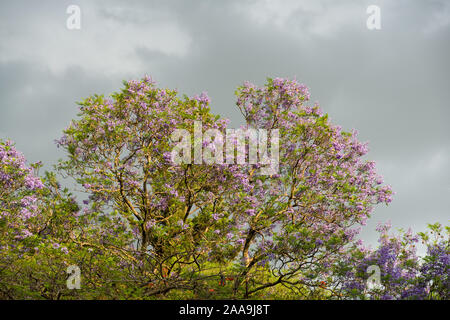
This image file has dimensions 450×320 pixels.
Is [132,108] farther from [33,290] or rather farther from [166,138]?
[33,290]

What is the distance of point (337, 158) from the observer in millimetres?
13797

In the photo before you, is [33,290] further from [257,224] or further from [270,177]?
[270,177]

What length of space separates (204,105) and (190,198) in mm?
3104

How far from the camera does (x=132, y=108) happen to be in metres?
13.5

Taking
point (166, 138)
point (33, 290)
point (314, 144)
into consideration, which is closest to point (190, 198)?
point (166, 138)

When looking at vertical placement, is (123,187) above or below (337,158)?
below

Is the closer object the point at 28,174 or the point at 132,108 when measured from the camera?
the point at 28,174

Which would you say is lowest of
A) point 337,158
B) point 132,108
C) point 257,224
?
point 257,224
